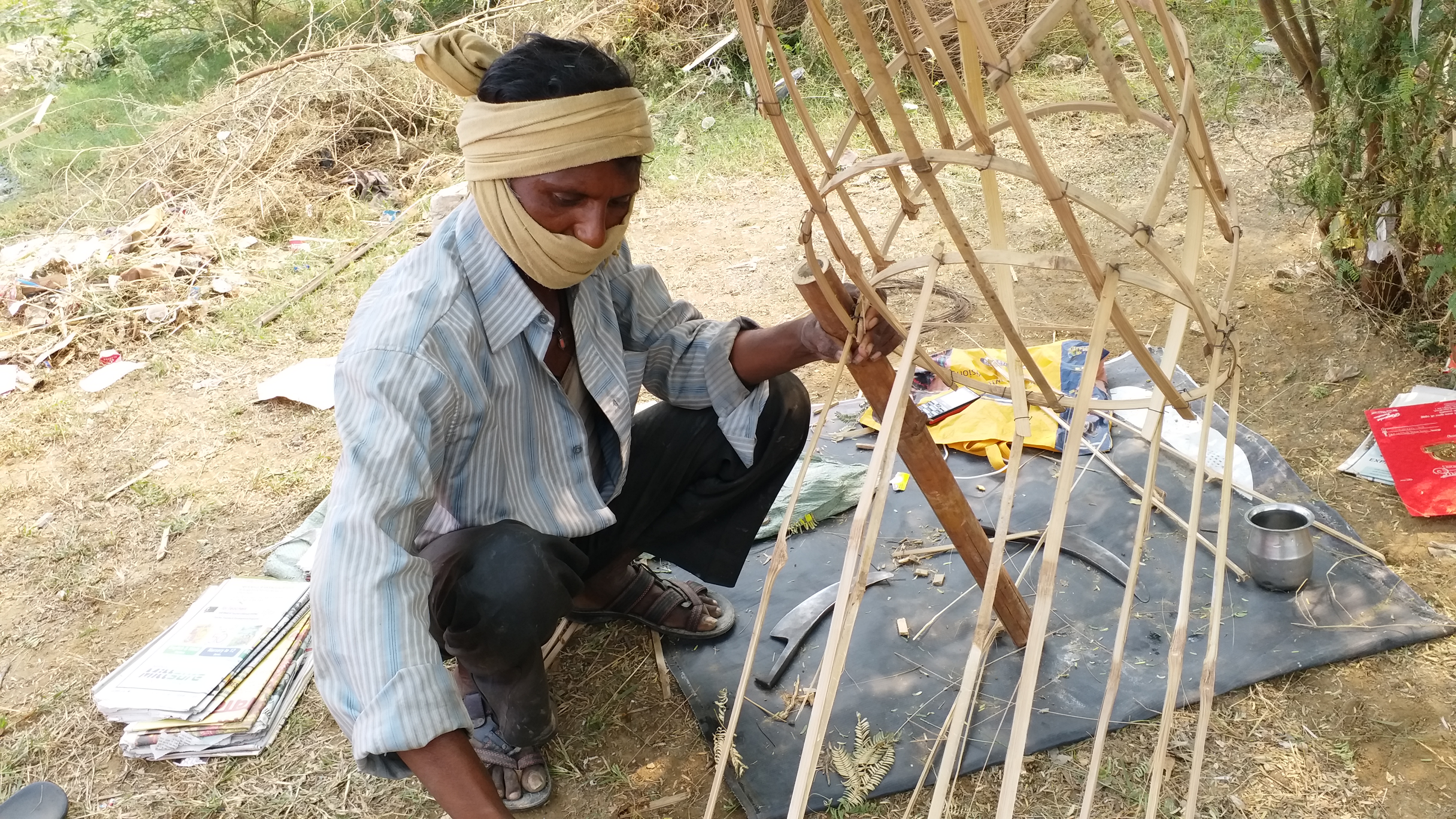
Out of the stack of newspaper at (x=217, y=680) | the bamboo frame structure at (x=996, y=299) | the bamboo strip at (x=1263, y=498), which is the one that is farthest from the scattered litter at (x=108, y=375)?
the bamboo strip at (x=1263, y=498)

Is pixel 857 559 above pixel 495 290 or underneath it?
underneath

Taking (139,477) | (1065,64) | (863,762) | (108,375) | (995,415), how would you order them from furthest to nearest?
(1065,64), (108,375), (139,477), (995,415), (863,762)

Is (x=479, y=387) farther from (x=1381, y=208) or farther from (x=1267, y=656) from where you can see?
(x=1381, y=208)

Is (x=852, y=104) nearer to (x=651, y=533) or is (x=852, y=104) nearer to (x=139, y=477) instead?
(x=651, y=533)

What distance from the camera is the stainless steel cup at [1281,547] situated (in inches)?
73.2

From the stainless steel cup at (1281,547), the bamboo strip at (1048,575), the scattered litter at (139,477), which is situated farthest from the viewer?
the scattered litter at (139,477)

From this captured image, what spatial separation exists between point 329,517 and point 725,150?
4.03 metres

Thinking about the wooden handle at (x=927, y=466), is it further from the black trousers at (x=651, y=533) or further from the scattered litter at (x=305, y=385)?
the scattered litter at (x=305, y=385)

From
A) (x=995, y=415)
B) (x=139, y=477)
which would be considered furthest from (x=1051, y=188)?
(x=139, y=477)

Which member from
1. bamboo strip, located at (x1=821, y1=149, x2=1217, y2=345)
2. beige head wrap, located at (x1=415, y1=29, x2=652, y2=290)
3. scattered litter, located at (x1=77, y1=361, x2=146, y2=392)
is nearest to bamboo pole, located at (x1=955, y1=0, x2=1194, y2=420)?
bamboo strip, located at (x1=821, y1=149, x2=1217, y2=345)

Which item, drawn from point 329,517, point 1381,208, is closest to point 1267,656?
point 1381,208

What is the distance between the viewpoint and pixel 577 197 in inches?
56.6

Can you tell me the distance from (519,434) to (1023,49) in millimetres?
941

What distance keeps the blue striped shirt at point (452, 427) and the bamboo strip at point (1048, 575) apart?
652 mm
